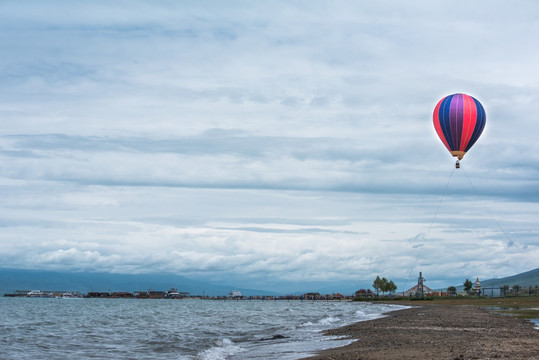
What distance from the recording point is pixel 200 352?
33.9 m

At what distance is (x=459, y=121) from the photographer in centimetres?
4888

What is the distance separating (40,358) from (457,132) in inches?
1441

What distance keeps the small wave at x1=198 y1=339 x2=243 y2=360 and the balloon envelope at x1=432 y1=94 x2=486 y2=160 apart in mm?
26186

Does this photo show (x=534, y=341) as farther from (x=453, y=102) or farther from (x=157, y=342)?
(x=453, y=102)

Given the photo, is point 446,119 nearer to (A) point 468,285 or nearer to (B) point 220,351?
(B) point 220,351

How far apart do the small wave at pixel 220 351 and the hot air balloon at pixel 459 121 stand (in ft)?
84.7

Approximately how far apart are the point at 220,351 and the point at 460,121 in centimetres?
2880

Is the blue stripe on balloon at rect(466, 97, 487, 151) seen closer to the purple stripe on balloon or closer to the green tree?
the purple stripe on balloon

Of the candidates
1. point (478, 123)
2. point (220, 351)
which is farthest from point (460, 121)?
point (220, 351)

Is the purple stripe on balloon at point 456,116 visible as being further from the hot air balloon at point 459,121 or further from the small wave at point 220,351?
the small wave at point 220,351

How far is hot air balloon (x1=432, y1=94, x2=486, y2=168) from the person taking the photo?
4878 centimetres

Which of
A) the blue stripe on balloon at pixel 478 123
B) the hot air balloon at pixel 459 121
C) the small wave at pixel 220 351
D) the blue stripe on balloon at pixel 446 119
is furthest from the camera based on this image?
the blue stripe on balloon at pixel 446 119

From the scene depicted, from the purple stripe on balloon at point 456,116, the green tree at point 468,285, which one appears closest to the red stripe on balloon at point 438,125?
the purple stripe on balloon at point 456,116

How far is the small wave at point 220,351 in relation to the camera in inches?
1223
